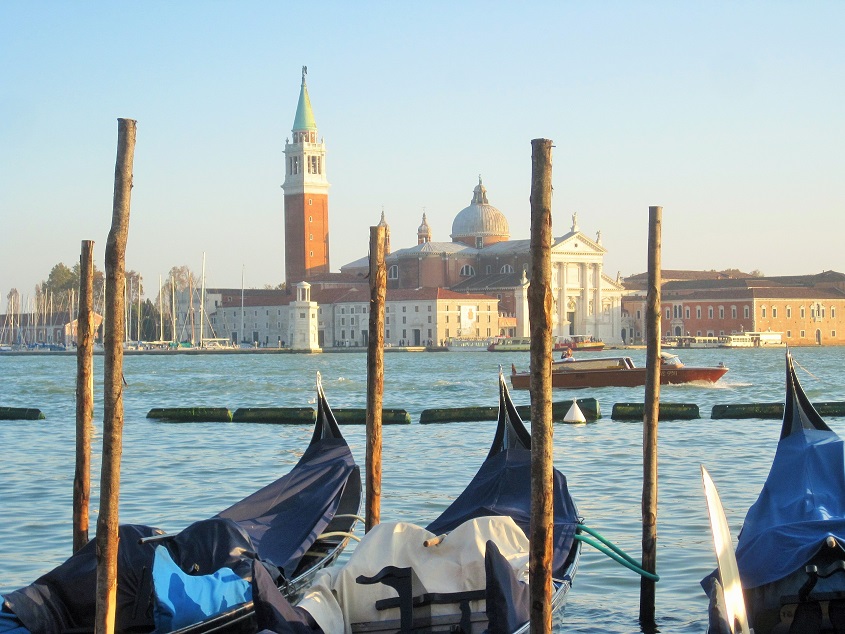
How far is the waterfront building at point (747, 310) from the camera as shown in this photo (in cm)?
5288

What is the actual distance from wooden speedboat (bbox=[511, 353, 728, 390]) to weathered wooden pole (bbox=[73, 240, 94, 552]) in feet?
48.1

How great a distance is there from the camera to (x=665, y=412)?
13438 millimetres

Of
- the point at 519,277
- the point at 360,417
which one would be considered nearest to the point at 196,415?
the point at 360,417

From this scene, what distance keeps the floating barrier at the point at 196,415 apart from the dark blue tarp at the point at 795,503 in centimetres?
962

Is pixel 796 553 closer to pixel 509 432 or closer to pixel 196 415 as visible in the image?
pixel 509 432

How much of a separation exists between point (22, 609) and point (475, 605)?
1332mm

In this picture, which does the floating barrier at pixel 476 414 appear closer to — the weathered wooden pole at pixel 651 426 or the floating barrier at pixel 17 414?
the floating barrier at pixel 17 414

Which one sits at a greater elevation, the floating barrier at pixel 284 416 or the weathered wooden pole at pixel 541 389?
the weathered wooden pole at pixel 541 389

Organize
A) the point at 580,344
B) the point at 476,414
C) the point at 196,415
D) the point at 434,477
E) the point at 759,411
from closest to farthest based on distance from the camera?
the point at 434,477, the point at 759,411, the point at 476,414, the point at 196,415, the point at 580,344

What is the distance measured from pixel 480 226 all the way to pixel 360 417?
44306mm

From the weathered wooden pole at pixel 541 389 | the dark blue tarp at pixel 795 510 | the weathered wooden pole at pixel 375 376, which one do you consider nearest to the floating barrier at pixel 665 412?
the weathered wooden pole at pixel 375 376

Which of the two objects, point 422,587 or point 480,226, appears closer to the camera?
point 422,587

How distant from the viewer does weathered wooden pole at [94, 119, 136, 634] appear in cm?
365

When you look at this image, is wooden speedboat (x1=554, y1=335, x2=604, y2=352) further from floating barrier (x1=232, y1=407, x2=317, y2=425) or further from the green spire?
floating barrier (x1=232, y1=407, x2=317, y2=425)
